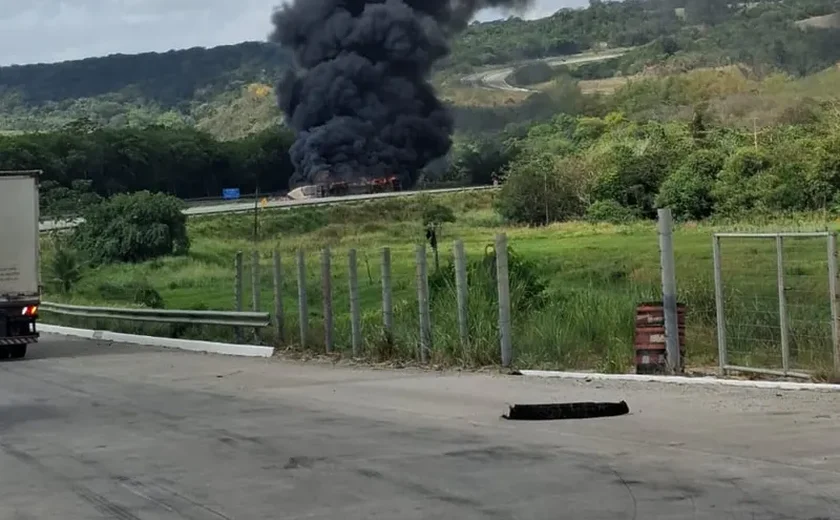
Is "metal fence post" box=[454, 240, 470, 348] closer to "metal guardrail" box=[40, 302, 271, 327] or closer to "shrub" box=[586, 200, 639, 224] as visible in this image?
"metal guardrail" box=[40, 302, 271, 327]

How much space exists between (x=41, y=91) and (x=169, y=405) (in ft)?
576

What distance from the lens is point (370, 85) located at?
92062 millimetres

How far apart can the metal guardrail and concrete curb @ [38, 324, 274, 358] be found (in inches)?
14.5

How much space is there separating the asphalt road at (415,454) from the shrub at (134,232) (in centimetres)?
3789

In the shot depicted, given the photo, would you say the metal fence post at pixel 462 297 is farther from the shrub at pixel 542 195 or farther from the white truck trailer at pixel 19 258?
the shrub at pixel 542 195

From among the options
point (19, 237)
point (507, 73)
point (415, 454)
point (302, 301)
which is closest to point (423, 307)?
point (302, 301)

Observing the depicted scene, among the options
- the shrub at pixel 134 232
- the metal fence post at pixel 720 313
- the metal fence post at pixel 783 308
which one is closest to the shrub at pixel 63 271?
the shrub at pixel 134 232

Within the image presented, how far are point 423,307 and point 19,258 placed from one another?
8.41m

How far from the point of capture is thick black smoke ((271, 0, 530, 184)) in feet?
292

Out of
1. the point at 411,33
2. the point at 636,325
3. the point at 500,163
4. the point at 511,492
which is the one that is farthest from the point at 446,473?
the point at 411,33

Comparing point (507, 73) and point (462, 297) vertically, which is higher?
point (507, 73)

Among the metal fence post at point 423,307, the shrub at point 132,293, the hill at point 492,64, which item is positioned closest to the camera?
the metal fence post at point 423,307

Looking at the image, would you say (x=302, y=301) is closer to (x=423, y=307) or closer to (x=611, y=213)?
(x=423, y=307)

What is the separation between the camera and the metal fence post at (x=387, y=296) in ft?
59.3
